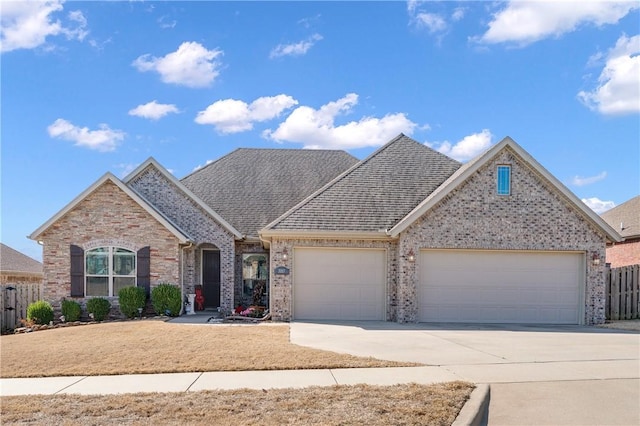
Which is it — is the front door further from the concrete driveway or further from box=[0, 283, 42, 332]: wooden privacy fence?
the concrete driveway

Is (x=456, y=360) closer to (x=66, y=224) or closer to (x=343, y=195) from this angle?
(x=343, y=195)

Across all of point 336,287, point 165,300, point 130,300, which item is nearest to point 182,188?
point 165,300

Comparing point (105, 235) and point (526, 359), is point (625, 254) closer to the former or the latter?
point (526, 359)

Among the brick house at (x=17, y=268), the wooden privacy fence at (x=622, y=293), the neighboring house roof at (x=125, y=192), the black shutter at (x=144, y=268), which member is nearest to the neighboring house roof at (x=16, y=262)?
the brick house at (x=17, y=268)

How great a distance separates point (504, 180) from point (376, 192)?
4.14m

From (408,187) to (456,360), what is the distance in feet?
30.7

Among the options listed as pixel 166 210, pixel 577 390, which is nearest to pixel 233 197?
pixel 166 210

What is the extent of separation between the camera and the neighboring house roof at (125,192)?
55.8ft

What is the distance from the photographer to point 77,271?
17.1m

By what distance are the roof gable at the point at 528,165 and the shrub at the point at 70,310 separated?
1037cm

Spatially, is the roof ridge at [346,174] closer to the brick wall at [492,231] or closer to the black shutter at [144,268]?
the brick wall at [492,231]

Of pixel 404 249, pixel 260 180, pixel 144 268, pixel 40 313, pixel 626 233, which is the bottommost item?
pixel 40 313

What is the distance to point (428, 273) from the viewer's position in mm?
16062

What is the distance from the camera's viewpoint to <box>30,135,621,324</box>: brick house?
16.0m
